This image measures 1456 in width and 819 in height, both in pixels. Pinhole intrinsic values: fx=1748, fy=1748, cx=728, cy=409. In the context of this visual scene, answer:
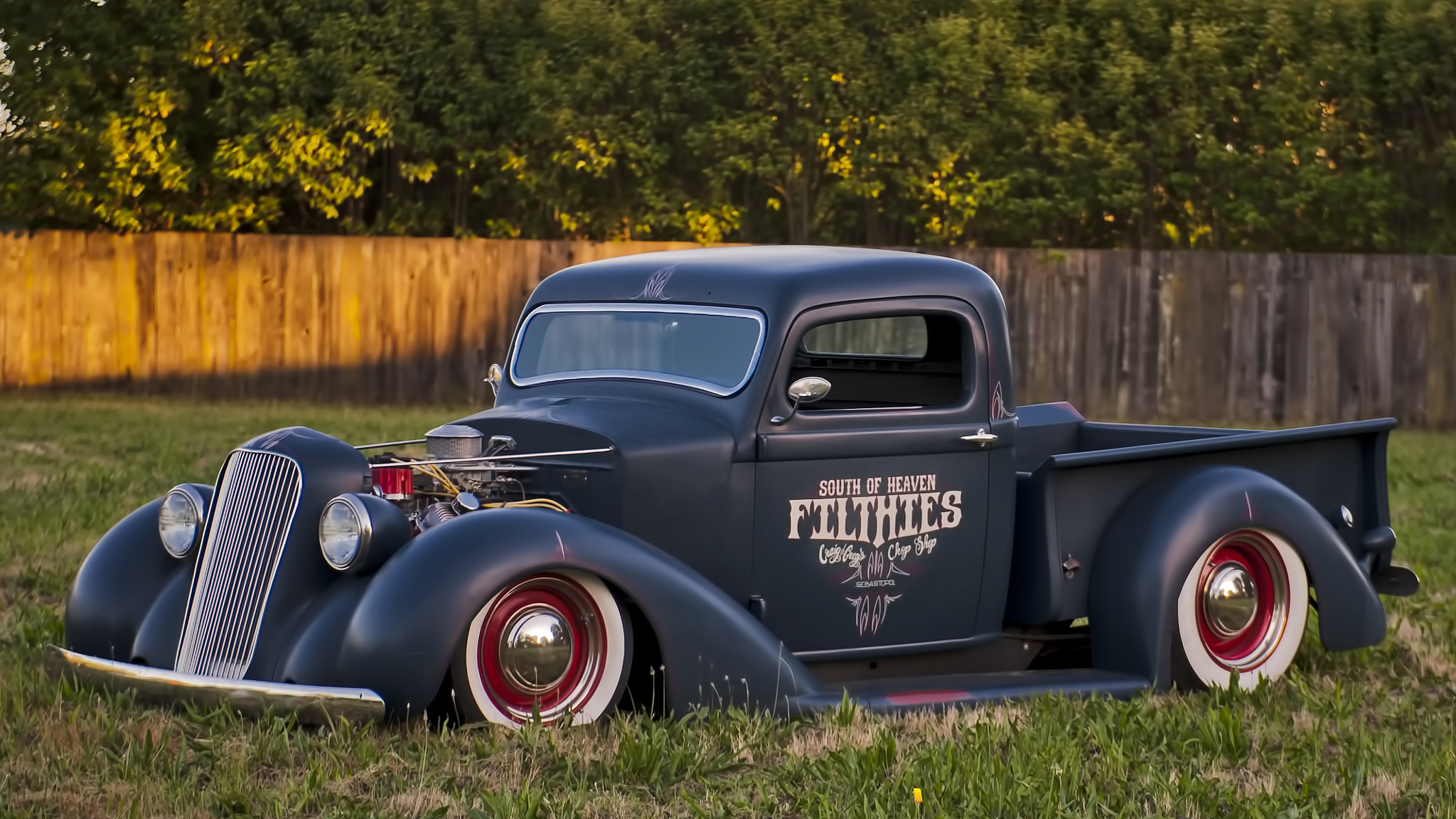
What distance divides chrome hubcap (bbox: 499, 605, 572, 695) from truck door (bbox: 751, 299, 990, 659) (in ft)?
2.80

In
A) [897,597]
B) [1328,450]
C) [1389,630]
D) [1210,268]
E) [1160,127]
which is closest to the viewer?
[897,597]

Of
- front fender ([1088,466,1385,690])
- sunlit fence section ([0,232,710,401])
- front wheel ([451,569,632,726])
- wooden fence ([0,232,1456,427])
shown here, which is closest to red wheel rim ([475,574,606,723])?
front wheel ([451,569,632,726])

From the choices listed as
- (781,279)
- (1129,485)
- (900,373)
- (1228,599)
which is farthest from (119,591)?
(1228,599)

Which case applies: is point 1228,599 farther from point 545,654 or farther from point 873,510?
point 545,654

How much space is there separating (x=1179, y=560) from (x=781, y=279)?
1741mm

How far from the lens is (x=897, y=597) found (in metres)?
6.07

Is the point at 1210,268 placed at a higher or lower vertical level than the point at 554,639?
higher

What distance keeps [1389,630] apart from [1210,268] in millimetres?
10905

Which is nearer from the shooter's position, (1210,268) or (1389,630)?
(1389,630)

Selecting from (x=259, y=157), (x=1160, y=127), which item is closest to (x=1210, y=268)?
(x=1160, y=127)

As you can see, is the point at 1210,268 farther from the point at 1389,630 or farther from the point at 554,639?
the point at 554,639

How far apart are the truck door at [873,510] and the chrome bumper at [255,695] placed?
149 centimetres

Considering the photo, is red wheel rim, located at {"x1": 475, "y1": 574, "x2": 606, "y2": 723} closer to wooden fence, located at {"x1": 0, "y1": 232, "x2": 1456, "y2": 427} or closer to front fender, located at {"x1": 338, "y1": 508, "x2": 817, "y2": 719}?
front fender, located at {"x1": 338, "y1": 508, "x2": 817, "y2": 719}

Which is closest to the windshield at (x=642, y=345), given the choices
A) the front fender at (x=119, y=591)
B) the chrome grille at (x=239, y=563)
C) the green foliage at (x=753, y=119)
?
the chrome grille at (x=239, y=563)
